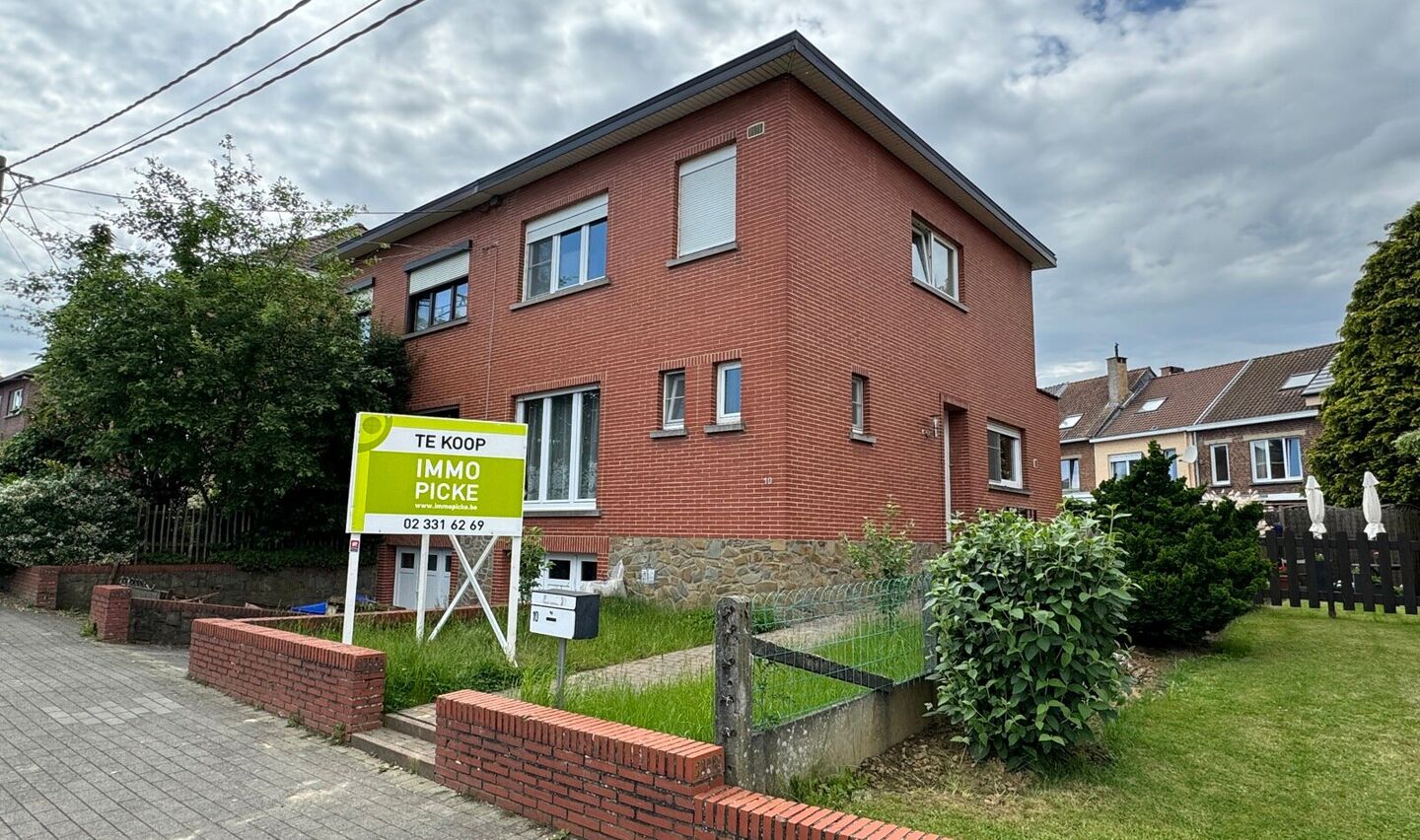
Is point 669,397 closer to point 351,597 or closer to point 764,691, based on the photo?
point 351,597

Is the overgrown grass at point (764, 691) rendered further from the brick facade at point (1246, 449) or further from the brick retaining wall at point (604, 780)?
the brick facade at point (1246, 449)

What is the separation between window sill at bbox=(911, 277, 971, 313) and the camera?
43.8 ft

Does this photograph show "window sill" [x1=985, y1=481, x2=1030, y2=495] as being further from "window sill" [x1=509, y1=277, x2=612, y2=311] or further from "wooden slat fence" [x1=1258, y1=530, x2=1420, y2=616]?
"window sill" [x1=509, y1=277, x2=612, y2=311]

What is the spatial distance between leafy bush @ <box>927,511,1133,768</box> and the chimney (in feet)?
113

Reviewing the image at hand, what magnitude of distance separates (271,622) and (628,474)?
16.0 ft

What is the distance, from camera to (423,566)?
7684 mm

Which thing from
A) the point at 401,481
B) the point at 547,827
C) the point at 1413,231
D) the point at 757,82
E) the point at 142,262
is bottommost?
the point at 547,827

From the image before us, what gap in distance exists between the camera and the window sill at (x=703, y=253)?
1097cm

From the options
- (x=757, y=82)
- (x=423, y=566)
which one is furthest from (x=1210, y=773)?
(x=757, y=82)

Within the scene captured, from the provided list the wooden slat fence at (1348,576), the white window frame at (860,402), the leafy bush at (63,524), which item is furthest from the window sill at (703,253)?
the leafy bush at (63,524)

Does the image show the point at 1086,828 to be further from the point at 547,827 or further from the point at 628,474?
the point at 628,474

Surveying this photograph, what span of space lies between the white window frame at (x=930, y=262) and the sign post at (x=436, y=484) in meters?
8.10

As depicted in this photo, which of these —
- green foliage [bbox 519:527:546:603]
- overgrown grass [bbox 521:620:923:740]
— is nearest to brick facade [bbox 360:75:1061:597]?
green foliage [bbox 519:527:546:603]

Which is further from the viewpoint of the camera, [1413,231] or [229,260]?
[1413,231]
